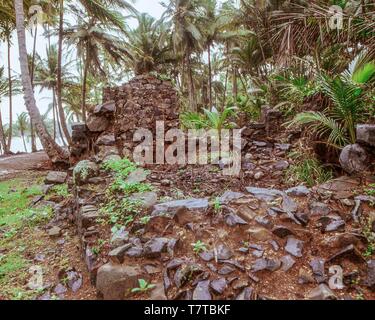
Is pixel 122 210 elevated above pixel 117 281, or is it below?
above

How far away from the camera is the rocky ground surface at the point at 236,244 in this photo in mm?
2336

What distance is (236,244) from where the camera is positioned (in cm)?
278

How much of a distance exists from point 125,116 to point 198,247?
393 cm

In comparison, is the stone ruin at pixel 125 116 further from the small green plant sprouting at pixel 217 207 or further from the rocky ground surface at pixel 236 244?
the small green plant sprouting at pixel 217 207

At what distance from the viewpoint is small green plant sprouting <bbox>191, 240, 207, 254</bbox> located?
2.70m

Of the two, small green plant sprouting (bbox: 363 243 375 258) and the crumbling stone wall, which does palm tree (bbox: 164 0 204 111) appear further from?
small green plant sprouting (bbox: 363 243 375 258)

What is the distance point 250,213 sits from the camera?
3.05 m

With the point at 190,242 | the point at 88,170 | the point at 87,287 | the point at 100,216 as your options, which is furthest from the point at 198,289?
the point at 88,170

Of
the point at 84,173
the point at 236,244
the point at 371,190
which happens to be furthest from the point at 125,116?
the point at 371,190

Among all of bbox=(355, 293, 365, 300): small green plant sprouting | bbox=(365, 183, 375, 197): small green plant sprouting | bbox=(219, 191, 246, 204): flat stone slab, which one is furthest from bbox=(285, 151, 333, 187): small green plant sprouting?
bbox=(355, 293, 365, 300): small green plant sprouting

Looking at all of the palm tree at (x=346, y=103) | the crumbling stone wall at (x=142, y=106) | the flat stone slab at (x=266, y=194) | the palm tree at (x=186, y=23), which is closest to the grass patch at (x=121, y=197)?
the crumbling stone wall at (x=142, y=106)

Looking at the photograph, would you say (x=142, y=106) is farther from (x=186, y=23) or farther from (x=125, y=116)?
(x=186, y=23)
